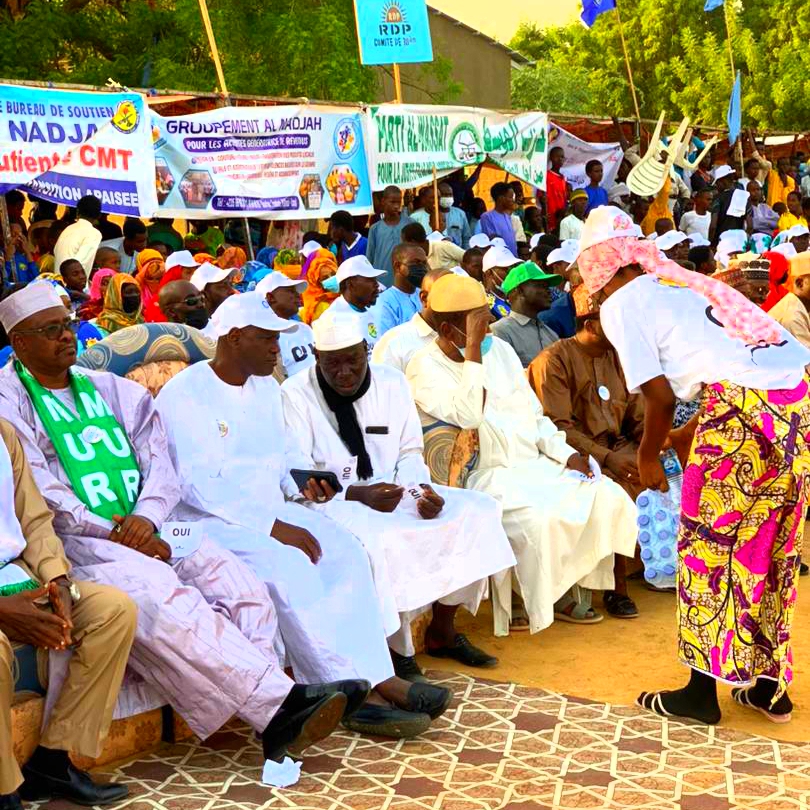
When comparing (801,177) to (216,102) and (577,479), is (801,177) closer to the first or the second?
(216,102)

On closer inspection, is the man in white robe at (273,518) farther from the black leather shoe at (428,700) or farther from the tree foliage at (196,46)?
the tree foliage at (196,46)

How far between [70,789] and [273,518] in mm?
1334

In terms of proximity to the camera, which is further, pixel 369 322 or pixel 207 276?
pixel 369 322

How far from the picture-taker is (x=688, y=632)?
4.80 m

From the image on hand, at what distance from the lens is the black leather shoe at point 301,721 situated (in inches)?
165

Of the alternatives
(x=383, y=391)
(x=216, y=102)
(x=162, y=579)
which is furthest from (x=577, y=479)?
(x=216, y=102)

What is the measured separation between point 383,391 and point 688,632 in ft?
5.66

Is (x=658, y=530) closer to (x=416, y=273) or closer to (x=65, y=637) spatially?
(x=416, y=273)

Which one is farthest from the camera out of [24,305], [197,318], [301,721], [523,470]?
[197,318]

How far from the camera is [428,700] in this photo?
4.66 meters

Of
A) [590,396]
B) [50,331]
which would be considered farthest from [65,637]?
[590,396]

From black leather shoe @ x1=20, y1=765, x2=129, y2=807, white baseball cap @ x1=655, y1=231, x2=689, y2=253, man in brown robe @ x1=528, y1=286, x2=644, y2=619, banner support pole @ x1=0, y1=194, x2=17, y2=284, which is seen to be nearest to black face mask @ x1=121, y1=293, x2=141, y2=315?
banner support pole @ x1=0, y1=194, x2=17, y2=284

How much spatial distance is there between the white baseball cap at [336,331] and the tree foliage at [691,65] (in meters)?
29.9

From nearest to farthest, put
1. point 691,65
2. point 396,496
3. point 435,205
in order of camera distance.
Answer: point 396,496, point 435,205, point 691,65
